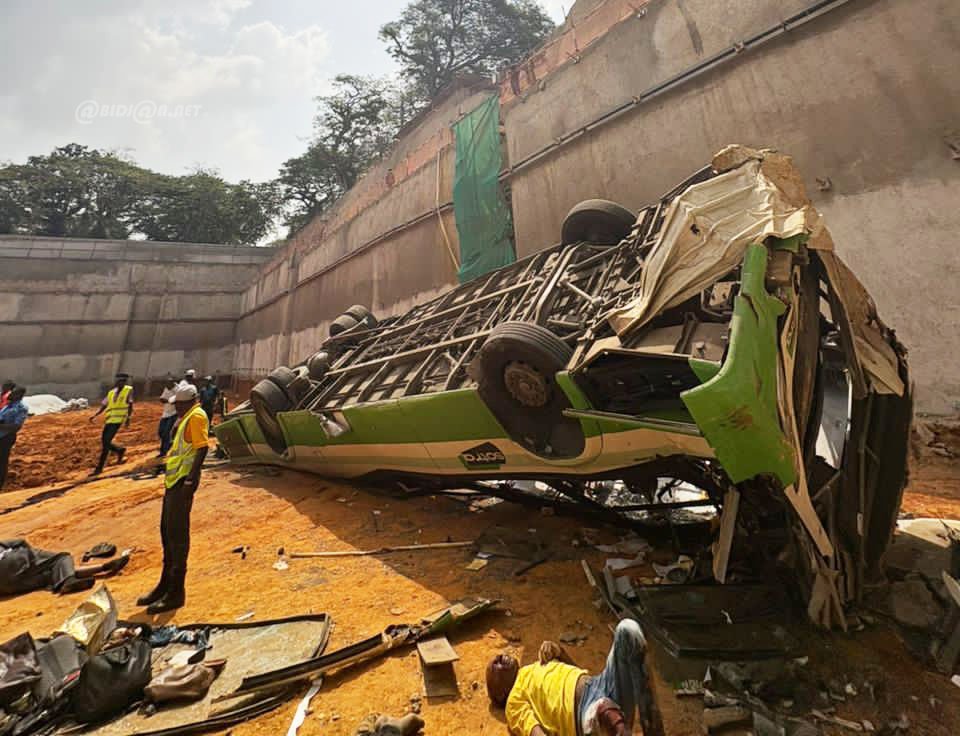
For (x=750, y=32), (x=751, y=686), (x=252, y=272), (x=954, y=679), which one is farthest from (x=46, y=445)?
(x=750, y=32)

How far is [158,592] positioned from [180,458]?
105cm

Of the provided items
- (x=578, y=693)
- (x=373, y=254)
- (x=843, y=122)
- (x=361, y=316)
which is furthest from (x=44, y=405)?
(x=843, y=122)

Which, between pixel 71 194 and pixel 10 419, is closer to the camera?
pixel 10 419

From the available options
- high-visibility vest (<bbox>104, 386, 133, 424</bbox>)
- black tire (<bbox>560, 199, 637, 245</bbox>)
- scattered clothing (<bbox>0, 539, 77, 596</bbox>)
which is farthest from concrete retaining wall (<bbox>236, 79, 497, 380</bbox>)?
scattered clothing (<bbox>0, 539, 77, 596</bbox>)

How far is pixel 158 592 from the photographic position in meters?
3.51

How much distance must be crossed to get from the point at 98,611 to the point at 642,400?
3.53 meters

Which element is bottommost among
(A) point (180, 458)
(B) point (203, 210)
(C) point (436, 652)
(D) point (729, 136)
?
(C) point (436, 652)

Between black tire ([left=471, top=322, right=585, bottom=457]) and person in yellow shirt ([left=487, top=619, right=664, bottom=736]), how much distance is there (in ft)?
4.67

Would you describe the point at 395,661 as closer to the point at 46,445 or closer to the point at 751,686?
the point at 751,686

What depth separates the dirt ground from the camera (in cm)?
219

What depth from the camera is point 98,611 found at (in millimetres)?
2691

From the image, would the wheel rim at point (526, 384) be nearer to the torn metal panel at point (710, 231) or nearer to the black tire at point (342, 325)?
the torn metal panel at point (710, 231)

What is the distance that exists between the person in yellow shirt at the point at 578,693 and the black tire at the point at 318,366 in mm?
4727

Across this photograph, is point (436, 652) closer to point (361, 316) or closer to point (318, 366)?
point (318, 366)
